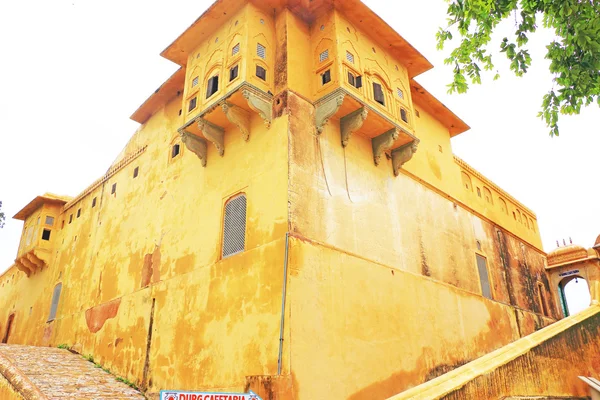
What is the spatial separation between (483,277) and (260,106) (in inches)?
318

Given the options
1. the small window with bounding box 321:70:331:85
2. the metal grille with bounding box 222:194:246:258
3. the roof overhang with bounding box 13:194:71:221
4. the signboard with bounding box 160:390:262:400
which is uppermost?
the roof overhang with bounding box 13:194:71:221

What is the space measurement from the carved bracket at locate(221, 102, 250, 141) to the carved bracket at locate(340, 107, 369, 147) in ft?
6.38

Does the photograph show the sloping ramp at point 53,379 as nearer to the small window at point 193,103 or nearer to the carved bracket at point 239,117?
the carved bracket at point 239,117

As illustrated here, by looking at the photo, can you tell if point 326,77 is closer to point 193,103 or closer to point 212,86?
point 212,86

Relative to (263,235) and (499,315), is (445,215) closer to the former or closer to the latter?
(499,315)

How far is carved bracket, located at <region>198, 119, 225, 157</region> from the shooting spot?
395 inches

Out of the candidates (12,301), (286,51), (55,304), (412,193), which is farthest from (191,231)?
(12,301)

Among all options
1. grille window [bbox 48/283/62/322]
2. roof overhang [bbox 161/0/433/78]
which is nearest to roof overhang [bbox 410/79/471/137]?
roof overhang [bbox 161/0/433/78]

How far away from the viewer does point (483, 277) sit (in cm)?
1328

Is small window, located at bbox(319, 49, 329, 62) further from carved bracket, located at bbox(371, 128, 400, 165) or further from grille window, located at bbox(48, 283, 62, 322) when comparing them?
grille window, located at bbox(48, 283, 62, 322)

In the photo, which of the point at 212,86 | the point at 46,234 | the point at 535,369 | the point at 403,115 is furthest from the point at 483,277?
the point at 46,234

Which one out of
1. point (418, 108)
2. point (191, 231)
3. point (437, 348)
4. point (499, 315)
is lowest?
point (437, 348)

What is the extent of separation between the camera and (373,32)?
36.5 feet

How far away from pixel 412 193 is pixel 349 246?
348cm
